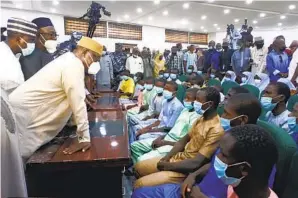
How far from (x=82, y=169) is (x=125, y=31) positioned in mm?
10984

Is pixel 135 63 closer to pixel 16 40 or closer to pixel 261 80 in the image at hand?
pixel 261 80

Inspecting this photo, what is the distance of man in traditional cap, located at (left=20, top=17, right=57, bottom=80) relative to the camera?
2.69 metres

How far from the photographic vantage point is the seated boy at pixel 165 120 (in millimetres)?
2943

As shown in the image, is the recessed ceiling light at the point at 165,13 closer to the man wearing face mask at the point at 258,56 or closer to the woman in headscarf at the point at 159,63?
the woman in headscarf at the point at 159,63

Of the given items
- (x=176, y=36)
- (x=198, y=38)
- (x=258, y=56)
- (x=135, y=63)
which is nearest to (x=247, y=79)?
(x=258, y=56)

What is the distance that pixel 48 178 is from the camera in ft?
5.74

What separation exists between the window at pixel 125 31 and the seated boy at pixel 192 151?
32.7 feet

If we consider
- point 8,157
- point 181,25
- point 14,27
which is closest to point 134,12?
point 181,25

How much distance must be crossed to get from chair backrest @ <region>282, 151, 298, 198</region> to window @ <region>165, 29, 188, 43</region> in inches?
493

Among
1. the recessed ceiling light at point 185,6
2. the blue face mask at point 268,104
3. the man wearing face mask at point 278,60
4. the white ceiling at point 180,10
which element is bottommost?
the blue face mask at point 268,104

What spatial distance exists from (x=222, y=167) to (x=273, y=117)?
145 centimetres

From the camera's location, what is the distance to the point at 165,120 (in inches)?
125

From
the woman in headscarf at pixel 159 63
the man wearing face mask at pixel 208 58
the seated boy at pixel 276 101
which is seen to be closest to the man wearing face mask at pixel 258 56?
the man wearing face mask at pixel 208 58

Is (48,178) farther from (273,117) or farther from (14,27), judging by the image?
(273,117)
